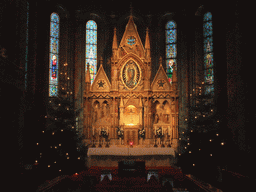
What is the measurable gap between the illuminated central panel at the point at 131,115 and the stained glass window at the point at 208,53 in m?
4.58

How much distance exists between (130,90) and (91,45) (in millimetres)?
5368

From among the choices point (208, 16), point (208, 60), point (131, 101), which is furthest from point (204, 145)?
point (208, 16)

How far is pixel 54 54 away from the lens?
59.3 ft

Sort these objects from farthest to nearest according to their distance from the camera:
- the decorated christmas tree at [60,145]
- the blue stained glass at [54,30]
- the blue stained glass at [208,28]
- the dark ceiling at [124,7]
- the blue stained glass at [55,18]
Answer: the dark ceiling at [124,7] < the blue stained glass at [55,18] < the blue stained glass at [54,30] < the blue stained glass at [208,28] < the decorated christmas tree at [60,145]

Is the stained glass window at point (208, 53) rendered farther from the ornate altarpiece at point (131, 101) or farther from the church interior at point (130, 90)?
the ornate altarpiece at point (131, 101)

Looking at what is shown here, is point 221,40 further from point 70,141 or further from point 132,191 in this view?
point 132,191

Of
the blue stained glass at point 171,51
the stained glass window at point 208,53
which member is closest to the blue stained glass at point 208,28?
the stained glass window at point 208,53

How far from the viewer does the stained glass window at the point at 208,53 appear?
17484 mm

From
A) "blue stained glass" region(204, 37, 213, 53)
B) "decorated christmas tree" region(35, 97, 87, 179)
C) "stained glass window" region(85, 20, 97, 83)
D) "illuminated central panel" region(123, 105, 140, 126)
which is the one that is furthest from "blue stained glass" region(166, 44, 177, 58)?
"decorated christmas tree" region(35, 97, 87, 179)

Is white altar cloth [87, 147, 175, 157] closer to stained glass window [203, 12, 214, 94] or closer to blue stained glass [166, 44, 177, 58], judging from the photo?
stained glass window [203, 12, 214, 94]

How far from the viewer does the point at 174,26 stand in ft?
65.1

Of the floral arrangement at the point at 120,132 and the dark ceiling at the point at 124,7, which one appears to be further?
the dark ceiling at the point at 124,7

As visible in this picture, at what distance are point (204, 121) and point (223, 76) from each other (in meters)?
3.65

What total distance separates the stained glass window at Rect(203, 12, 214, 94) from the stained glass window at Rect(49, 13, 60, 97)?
917 centimetres
